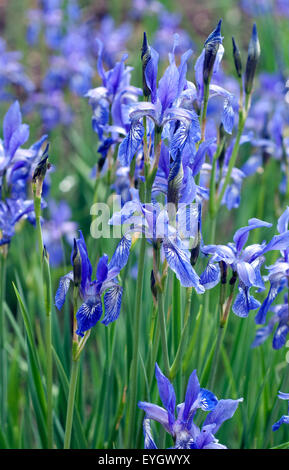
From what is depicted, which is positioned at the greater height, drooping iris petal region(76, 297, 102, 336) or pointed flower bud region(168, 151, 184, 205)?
pointed flower bud region(168, 151, 184, 205)

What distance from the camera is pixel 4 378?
2.11 metres

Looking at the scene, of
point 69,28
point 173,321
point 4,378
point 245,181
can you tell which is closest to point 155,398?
point 173,321

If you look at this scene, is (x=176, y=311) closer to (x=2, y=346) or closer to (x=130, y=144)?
(x=130, y=144)

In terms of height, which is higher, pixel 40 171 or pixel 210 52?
pixel 210 52

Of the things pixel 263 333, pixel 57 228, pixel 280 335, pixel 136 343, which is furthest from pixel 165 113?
pixel 57 228

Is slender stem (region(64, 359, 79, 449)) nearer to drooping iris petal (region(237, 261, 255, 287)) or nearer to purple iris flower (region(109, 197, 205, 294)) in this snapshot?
purple iris flower (region(109, 197, 205, 294))

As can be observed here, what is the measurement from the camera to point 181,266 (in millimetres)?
1294

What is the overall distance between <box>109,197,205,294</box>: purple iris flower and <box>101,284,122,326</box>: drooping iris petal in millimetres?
146

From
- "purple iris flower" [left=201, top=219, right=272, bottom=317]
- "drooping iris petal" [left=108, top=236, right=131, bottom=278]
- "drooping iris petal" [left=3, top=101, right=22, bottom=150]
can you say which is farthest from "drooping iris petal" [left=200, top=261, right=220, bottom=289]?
"drooping iris petal" [left=3, top=101, right=22, bottom=150]

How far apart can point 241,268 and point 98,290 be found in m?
0.36

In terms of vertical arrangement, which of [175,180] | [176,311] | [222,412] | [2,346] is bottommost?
[222,412]

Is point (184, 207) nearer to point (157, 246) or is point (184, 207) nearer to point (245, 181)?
point (157, 246)

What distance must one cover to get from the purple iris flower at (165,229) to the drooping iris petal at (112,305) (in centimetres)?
15

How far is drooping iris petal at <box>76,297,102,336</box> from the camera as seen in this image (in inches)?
54.3
